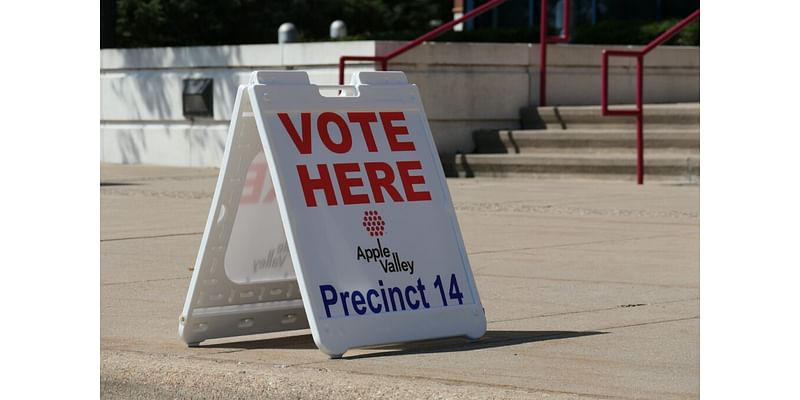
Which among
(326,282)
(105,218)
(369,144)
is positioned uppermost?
(369,144)

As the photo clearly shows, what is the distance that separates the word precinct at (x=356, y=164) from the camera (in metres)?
5.94

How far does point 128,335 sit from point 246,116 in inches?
46.2

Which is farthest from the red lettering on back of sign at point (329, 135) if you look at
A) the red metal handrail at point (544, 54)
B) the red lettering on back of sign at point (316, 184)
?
the red metal handrail at point (544, 54)

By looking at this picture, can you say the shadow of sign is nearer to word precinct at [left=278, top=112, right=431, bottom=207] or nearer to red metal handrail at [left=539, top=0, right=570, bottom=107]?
word precinct at [left=278, top=112, right=431, bottom=207]

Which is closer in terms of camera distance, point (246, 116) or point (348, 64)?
point (246, 116)

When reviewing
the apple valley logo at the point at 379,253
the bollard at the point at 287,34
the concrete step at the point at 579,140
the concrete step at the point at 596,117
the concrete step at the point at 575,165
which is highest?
the bollard at the point at 287,34

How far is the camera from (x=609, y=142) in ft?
55.6

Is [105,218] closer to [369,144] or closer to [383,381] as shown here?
[369,144]

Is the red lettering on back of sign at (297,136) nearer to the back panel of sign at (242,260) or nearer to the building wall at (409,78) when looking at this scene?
the back panel of sign at (242,260)

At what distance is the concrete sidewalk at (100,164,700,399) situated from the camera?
5.20 meters

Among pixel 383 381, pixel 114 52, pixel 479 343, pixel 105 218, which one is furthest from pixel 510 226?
pixel 114 52

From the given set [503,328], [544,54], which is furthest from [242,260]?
[544,54]

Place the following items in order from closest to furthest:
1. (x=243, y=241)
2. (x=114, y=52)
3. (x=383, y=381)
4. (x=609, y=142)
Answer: (x=383, y=381), (x=243, y=241), (x=609, y=142), (x=114, y=52)

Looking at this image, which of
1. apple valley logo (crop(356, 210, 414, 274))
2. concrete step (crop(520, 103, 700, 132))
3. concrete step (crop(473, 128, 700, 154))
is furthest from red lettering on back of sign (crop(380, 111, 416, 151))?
concrete step (crop(520, 103, 700, 132))
